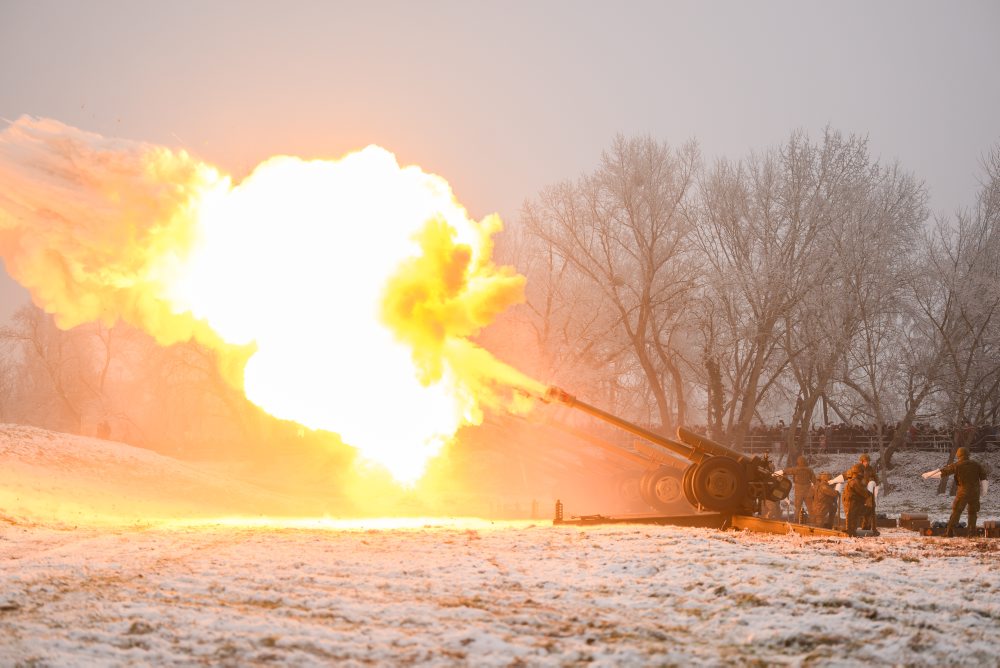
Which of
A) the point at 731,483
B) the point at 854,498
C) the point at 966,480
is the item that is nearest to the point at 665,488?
→ the point at 731,483

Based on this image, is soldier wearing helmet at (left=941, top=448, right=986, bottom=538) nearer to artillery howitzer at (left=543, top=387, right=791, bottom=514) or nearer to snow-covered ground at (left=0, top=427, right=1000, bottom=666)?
snow-covered ground at (left=0, top=427, right=1000, bottom=666)

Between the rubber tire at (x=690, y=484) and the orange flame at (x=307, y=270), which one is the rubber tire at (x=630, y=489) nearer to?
the orange flame at (x=307, y=270)

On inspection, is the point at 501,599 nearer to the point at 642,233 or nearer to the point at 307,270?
the point at 307,270

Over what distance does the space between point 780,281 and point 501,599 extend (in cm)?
2825

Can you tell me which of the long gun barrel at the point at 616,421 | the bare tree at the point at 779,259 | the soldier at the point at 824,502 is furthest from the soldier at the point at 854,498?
the bare tree at the point at 779,259

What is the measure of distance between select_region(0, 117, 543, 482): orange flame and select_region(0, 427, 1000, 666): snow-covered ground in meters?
4.84

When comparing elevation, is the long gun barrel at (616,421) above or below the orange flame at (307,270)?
below

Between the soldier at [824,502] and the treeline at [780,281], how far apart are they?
45.2ft

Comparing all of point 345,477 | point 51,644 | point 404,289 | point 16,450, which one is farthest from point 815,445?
point 51,644

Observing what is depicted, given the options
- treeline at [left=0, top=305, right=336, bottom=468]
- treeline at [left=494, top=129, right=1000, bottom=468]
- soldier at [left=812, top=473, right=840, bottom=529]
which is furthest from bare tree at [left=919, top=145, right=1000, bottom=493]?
treeline at [left=0, top=305, right=336, bottom=468]

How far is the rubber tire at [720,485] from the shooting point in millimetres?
16406

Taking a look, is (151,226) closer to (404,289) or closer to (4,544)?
(404,289)

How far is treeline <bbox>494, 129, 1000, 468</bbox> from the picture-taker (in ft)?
116

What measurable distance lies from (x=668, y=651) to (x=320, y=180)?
560 inches
